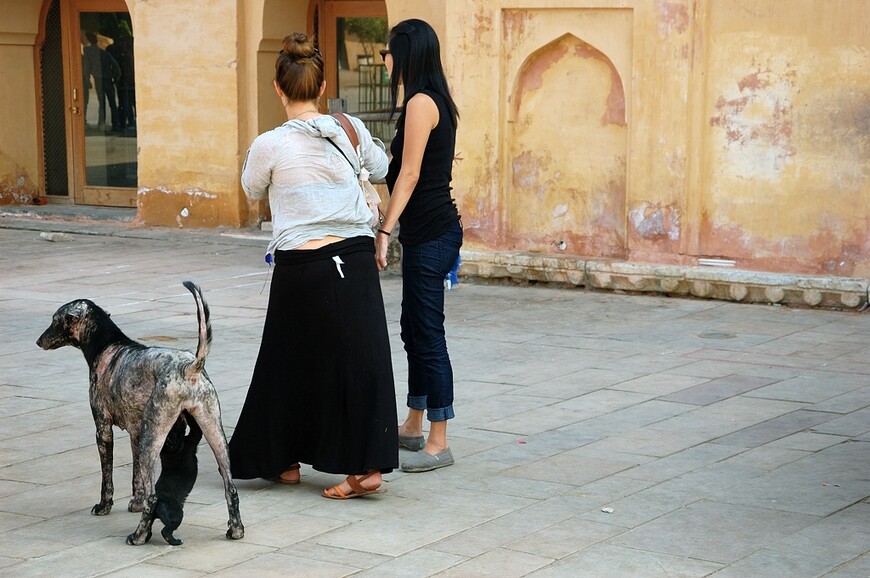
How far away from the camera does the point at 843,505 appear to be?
568 cm

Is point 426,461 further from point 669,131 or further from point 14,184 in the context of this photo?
point 14,184

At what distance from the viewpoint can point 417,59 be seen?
6.07 m

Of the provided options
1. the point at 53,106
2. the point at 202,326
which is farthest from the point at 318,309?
the point at 53,106

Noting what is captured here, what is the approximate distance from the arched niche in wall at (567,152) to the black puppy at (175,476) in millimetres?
7314

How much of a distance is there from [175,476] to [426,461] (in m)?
1.40

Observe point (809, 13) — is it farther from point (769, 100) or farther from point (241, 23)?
point (241, 23)

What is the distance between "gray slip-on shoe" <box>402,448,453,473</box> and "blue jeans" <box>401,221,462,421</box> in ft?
0.55

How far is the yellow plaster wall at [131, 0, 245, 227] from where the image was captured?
51.6 ft

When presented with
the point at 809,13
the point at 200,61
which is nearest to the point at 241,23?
the point at 200,61

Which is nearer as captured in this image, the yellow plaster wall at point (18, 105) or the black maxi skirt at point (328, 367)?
the black maxi skirt at point (328, 367)

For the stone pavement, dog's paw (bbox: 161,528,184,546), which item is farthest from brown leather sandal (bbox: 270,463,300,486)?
dog's paw (bbox: 161,528,184,546)

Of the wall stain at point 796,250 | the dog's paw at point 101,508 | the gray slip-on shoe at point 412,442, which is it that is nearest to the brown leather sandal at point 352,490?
the gray slip-on shoe at point 412,442

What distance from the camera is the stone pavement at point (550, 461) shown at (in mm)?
5051

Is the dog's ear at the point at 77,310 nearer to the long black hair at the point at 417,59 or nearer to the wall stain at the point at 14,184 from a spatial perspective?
the long black hair at the point at 417,59
